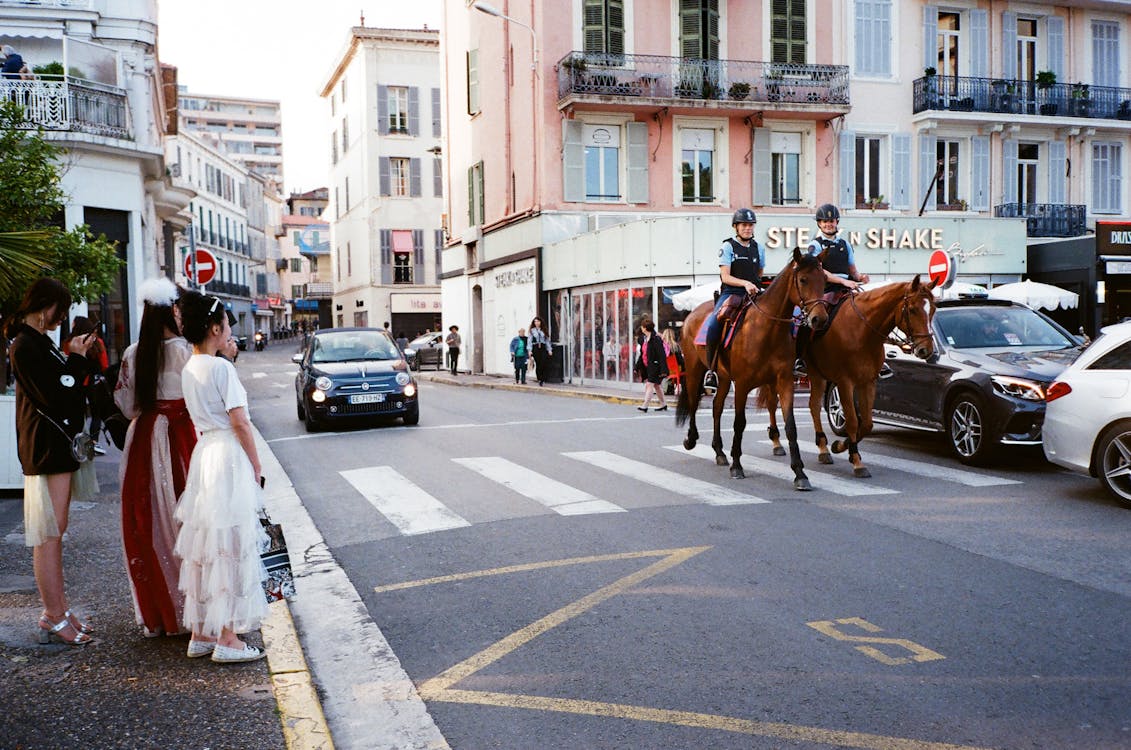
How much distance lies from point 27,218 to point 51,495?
773 centimetres

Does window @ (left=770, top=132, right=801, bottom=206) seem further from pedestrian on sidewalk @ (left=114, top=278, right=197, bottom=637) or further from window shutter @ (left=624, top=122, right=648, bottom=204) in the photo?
pedestrian on sidewalk @ (left=114, top=278, right=197, bottom=637)

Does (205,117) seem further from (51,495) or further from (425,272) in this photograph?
(51,495)

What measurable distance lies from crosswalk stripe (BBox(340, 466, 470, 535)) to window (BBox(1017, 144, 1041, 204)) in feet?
88.1

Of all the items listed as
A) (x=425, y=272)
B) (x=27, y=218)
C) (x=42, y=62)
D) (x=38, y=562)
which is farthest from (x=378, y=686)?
(x=425, y=272)

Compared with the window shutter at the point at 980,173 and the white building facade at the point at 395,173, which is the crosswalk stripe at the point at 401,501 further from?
the white building facade at the point at 395,173

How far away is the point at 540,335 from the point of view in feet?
91.1

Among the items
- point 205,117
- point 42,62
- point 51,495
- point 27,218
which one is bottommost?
point 51,495

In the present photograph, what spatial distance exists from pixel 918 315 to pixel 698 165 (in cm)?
2060

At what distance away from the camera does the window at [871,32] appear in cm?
2970

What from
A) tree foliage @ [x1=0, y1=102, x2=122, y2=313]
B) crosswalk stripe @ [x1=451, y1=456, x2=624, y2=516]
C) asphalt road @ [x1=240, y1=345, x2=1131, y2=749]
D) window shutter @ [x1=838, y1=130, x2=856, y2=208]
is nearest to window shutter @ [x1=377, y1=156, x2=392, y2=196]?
window shutter @ [x1=838, y1=130, x2=856, y2=208]

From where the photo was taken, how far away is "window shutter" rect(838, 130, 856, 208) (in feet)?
98.4

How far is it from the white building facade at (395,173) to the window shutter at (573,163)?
951 inches

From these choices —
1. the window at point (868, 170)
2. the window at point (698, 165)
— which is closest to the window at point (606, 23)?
the window at point (698, 165)

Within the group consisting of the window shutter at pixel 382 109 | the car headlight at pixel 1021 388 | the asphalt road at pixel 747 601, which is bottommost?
the asphalt road at pixel 747 601
